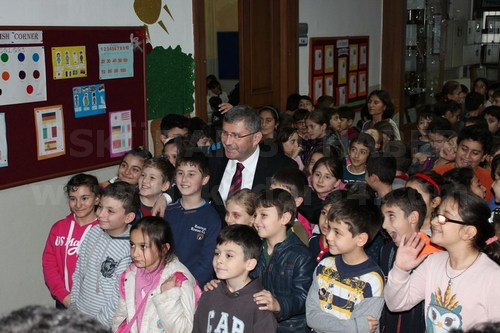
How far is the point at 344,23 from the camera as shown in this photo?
8.84 meters

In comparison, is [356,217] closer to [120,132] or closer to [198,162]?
[198,162]

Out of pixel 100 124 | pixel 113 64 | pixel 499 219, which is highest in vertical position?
pixel 113 64

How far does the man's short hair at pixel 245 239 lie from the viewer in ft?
10.1

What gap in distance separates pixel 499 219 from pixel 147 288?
1836 mm

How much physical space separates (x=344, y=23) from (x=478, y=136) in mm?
4082

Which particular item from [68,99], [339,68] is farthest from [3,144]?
[339,68]

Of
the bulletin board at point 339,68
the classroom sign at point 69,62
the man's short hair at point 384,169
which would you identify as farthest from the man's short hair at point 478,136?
the bulletin board at point 339,68

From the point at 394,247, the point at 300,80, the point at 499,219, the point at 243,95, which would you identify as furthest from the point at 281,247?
the point at 300,80

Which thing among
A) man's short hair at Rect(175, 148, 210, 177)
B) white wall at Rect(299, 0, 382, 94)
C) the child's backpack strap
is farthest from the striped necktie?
white wall at Rect(299, 0, 382, 94)

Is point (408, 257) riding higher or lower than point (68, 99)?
lower

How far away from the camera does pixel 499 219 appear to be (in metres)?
3.34

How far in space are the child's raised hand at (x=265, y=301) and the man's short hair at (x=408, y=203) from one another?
0.89 meters

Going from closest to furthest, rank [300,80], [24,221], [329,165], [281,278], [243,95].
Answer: [281,278]
[329,165]
[24,221]
[243,95]
[300,80]

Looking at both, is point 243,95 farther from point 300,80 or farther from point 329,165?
point 329,165
